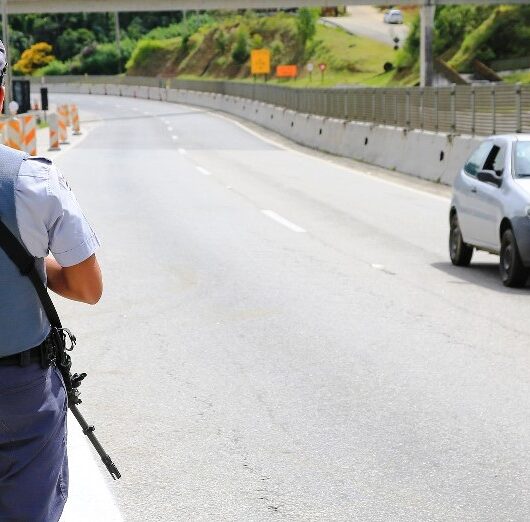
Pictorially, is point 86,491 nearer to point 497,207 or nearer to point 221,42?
point 497,207

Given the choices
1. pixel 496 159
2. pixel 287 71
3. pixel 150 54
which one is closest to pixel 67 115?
pixel 496 159

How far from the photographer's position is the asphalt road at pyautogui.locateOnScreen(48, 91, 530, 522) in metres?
5.61

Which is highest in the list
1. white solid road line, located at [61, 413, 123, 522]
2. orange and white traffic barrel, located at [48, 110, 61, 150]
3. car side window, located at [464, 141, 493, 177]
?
car side window, located at [464, 141, 493, 177]

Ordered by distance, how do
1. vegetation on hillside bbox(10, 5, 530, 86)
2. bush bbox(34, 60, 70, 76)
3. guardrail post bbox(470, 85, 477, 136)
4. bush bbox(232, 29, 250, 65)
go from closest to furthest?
guardrail post bbox(470, 85, 477, 136) < vegetation on hillside bbox(10, 5, 530, 86) < bush bbox(232, 29, 250, 65) < bush bbox(34, 60, 70, 76)

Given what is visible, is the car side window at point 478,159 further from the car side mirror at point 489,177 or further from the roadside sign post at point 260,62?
the roadside sign post at point 260,62

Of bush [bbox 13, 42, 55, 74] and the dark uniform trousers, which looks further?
bush [bbox 13, 42, 55, 74]

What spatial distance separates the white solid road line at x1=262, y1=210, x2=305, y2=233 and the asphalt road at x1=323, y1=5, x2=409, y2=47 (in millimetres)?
105249

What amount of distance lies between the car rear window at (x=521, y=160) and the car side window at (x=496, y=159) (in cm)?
13

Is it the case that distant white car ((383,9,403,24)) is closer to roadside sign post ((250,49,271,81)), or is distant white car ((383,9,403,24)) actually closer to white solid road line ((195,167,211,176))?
roadside sign post ((250,49,271,81))

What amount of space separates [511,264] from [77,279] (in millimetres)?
9176

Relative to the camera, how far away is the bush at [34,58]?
178875 millimetres

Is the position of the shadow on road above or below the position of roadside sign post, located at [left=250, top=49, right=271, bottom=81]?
above

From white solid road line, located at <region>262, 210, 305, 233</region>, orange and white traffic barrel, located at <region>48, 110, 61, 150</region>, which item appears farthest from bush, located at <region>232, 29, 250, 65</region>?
white solid road line, located at <region>262, 210, 305, 233</region>

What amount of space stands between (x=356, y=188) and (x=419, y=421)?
18661 millimetres
